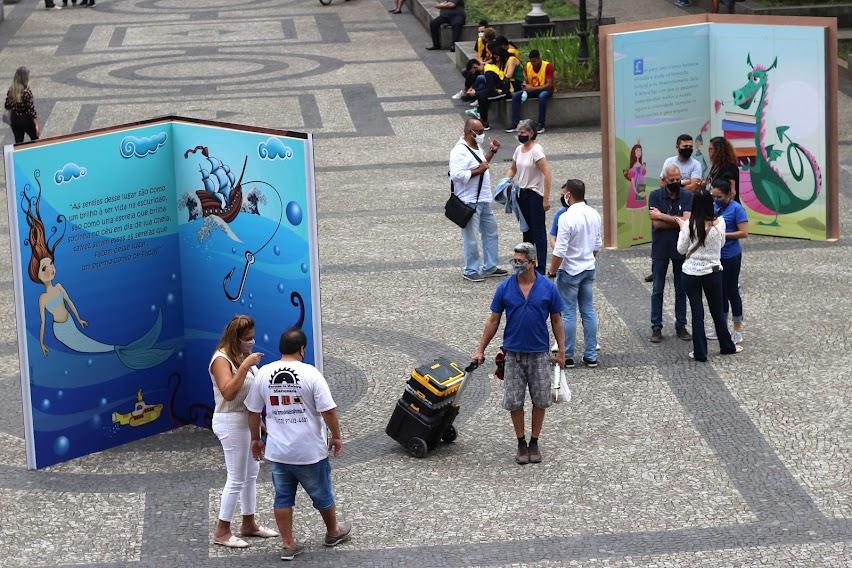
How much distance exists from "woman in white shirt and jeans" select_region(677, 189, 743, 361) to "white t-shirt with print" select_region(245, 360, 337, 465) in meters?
4.49

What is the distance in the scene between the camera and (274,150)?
368 inches

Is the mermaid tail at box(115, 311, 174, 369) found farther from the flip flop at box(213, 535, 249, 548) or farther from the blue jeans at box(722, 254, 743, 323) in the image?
the blue jeans at box(722, 254, 743, 323)

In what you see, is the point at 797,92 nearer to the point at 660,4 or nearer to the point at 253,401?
the point at 253,401

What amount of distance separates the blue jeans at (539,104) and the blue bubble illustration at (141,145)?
1240 centimetres

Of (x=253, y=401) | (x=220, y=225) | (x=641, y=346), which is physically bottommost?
(x=641, y=346)

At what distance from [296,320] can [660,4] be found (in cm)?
2578

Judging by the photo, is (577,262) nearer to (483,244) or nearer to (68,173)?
(483,244)

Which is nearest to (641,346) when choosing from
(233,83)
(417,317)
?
(417,317)

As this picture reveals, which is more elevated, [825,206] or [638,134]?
[638,134]

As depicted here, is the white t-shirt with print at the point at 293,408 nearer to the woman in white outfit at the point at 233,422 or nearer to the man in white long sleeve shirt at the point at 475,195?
the woman in white outfit at the point at 233,422

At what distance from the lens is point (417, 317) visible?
12.9 m

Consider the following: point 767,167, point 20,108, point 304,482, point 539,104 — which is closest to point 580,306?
point 304,482

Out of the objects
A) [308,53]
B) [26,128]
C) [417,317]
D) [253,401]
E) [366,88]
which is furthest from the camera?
[308,53]

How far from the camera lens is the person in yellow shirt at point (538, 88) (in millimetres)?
21656
